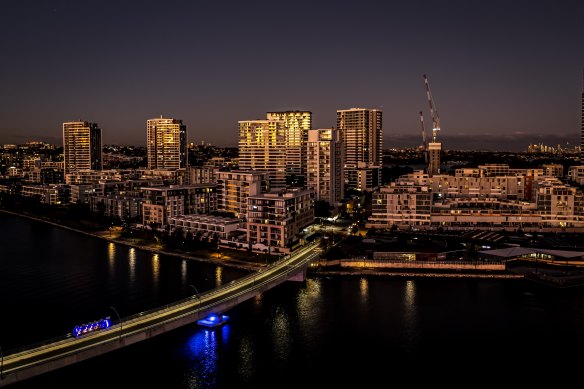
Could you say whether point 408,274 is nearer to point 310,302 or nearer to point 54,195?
point 310,302

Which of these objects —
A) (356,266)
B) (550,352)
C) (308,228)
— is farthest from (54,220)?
(550,352)

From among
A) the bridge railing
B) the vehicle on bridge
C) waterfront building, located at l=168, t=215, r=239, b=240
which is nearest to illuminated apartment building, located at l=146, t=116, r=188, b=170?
waterfront building, located at l=168, t=215, r=239, b=240

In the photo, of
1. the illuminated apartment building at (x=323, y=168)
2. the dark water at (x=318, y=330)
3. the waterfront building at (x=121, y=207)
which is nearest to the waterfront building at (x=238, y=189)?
the waterfront building at (x=121, y=207)

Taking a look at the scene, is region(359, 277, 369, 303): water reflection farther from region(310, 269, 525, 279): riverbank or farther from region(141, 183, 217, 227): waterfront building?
region(141, 183, 217, 227): waterfront building

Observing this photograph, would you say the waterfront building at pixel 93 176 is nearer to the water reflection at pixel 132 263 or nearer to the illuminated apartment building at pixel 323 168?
the illuminated apartment building at pixel 323 168

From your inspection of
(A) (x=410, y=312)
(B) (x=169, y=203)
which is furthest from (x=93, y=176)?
(A) (x=410, y=312)

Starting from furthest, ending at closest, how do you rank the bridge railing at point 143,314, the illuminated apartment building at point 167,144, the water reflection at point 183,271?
the illuminated apartment building at point 167,144 < the water reflection at point 183,271 < the bridge railing at point 143,314
